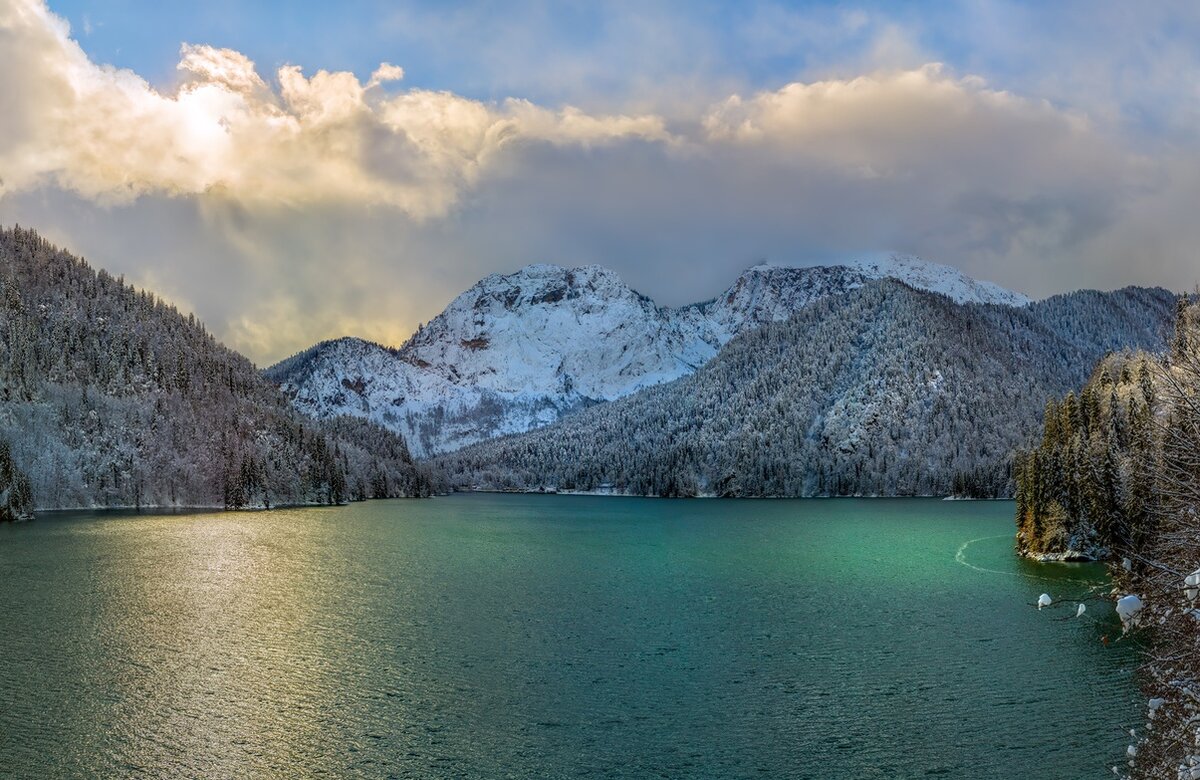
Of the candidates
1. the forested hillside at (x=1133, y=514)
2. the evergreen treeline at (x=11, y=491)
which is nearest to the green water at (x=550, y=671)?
the forested hillside at (x=1133, y=514)

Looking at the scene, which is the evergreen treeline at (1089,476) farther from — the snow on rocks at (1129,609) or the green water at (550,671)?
the snow on rocks at (1129,609)

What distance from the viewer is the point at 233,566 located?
92500 millimetres

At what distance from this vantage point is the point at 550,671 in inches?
1884

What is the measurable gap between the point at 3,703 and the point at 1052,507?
103 meters

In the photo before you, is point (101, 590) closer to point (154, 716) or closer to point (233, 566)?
point (233, 566)

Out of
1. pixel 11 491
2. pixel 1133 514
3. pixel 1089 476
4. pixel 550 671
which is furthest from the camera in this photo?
pixel 11 491

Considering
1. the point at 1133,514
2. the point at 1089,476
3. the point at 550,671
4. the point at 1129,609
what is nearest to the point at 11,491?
the point at 550,671

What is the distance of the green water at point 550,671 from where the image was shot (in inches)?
1357

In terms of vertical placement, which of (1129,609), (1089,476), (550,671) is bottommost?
(550,671)

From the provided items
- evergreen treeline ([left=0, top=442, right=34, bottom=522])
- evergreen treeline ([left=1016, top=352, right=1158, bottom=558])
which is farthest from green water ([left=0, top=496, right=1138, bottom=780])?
evergreen treeline ([left=0, top=442, right=34, bottom=522])

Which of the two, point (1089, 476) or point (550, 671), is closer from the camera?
point (550, 671)

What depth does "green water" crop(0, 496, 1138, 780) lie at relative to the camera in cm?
3447

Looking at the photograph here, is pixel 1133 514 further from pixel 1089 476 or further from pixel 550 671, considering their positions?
pixel 550 671

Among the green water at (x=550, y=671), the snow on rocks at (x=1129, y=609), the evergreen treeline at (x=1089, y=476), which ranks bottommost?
the green water at (x=550, y=671)
